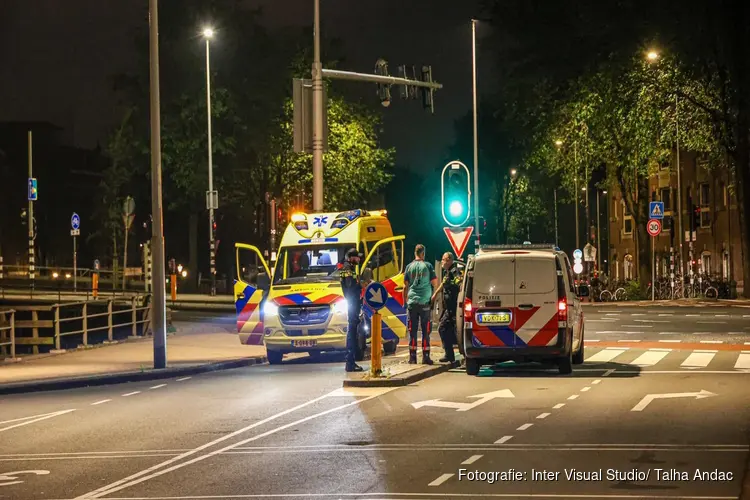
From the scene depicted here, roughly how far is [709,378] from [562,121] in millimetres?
39305

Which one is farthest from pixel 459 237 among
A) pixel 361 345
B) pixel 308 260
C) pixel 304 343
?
pixel 304 343

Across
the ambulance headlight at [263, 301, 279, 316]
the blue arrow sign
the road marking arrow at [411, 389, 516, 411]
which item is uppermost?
the blue arrow sign

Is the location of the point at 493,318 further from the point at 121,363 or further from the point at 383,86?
the point at 383,86

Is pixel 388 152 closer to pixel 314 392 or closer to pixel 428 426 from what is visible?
pixel 314 392

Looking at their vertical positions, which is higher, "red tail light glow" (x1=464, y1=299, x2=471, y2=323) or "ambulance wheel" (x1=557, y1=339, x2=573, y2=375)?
"red tail light glow" (x1=464, y1=299, x2=471, y2=323)

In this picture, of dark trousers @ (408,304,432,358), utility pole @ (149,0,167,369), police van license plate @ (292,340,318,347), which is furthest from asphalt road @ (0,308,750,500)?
police van license plate @ (292,340,318,347)

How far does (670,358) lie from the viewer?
24.6 m

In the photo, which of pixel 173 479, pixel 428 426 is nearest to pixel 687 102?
pixel 428 426

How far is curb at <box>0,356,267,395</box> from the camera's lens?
832 inches

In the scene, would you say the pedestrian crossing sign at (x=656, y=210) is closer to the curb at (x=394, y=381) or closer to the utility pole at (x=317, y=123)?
the utility pole at (x=317, y=123)

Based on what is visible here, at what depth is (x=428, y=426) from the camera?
1466 cm

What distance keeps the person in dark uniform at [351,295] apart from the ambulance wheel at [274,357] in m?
4.25

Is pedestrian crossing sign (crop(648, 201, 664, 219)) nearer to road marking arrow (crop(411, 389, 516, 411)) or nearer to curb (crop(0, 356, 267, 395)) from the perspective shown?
curb (crop(0, 356, 267, 395))

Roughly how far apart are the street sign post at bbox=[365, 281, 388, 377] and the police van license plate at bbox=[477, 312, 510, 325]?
5.03 ft
